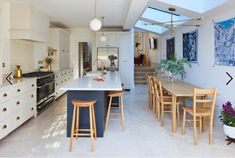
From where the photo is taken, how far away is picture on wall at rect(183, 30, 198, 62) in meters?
6.13

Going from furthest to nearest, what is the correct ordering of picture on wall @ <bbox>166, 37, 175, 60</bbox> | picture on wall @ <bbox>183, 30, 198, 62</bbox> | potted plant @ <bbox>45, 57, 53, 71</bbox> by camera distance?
picture on wall @ <bbox>166, 37, 175, 60</bbox> < potted plant @ <bbox>45, 57, 53, 71</bbox> < picture on wall @ <bbox>183, 30, 198, 62</bbox>

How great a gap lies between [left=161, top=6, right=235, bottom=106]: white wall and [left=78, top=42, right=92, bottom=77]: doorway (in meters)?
4.46

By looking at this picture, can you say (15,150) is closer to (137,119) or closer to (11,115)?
(11,115)

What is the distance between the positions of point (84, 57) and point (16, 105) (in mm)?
5725

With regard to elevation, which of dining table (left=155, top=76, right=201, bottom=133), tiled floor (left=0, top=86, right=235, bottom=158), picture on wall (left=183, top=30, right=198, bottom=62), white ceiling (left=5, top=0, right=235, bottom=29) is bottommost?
tiled floor (left=0, top=86, right=235, bottom=158)

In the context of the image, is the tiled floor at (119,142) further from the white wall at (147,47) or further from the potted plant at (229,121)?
the white wall at (147,47)

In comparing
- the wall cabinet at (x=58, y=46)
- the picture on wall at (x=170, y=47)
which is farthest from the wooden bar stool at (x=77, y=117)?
the picture on wall at (x=170, y=47)

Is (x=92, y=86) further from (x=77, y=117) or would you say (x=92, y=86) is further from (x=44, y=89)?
(x=44, y=89)

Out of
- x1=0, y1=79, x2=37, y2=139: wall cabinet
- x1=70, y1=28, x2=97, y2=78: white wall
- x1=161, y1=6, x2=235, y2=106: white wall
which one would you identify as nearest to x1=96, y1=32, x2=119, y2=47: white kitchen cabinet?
x1=70, y1=28, x2=97, y2=78: white wall

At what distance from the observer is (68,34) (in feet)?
30.1

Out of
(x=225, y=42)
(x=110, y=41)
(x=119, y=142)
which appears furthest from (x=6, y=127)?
(x=110, y=41)

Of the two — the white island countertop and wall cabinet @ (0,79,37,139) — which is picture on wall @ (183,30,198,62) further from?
wall cabinet @ (0,79,37,139)

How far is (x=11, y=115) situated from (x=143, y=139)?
234cm

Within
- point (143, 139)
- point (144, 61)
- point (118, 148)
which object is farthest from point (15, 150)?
point (144, 61)
